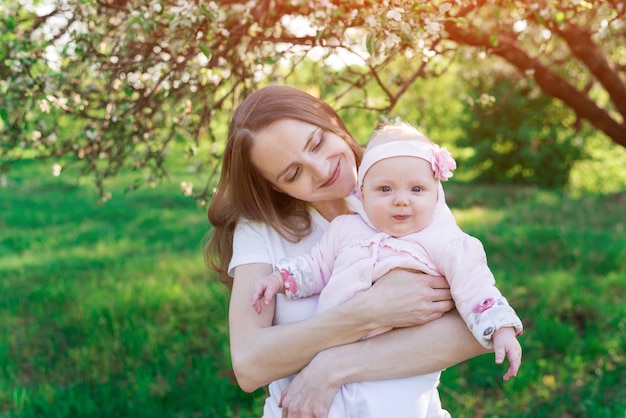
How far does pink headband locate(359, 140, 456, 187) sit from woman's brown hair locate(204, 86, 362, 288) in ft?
0.97

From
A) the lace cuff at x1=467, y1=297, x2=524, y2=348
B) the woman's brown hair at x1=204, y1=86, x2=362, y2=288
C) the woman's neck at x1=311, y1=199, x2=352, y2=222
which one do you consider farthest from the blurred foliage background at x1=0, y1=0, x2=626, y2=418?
the lace cuff at x1=467, y1=297, x2=524, y2=348

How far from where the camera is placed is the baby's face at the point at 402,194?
2.13 metres

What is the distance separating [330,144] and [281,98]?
0.23m

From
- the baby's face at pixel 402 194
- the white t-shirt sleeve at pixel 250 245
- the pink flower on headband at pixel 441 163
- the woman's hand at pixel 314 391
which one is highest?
the pink flower on headband at pixel 441 163

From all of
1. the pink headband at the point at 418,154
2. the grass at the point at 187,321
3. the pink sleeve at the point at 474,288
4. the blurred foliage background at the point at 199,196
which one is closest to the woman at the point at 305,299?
the pink sleeve at the point at 474,288

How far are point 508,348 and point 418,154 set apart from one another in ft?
2.06

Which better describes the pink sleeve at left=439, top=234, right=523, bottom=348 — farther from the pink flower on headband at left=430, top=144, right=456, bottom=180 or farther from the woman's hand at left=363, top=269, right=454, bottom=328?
the pink flower on headband at left=430, top=144, right=456, bottom=180

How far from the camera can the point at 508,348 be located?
6.24ft

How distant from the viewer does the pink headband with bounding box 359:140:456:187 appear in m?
2.14

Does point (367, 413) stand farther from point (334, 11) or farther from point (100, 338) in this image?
point (100, 338)

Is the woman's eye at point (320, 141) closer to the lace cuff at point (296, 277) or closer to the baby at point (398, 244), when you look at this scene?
the baby at point (398, 244)

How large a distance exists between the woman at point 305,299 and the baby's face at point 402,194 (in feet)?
0.57

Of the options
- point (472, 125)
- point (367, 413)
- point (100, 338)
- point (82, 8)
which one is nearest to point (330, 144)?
point (367, 413)

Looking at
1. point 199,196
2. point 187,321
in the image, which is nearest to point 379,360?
point 199,196
